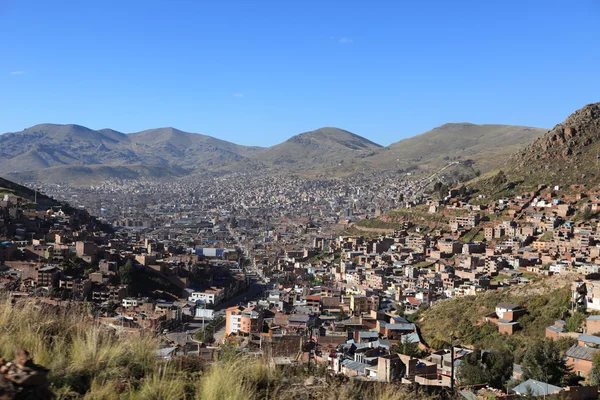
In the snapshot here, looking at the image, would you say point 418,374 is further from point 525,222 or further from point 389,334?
point 525,222

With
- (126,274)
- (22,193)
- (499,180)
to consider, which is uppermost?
(499,180)

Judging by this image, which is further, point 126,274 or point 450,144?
point 450,144

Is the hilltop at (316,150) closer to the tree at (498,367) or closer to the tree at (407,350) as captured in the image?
the tree at (407,350)

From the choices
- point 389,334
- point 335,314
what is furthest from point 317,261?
point 389,334

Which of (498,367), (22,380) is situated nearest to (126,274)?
(498,367)

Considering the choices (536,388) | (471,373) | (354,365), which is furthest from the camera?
(354,365)

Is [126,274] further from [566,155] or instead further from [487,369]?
[566,155]
